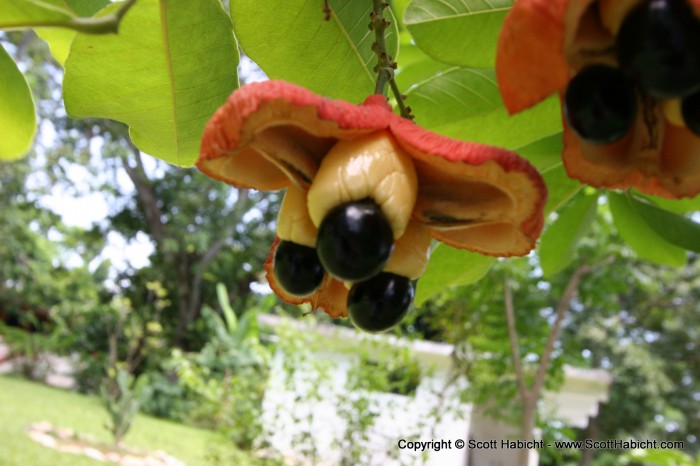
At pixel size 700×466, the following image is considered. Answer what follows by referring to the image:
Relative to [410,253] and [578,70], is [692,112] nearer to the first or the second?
[578,70]

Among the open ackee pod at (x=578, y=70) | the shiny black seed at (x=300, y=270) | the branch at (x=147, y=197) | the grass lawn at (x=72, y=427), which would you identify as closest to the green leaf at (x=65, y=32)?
the shiny black seed at (x=300, y=270)

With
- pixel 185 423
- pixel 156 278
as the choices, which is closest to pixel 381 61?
pixel 185 423

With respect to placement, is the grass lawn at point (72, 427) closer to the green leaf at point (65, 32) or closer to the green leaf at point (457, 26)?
the green leaf at point (65, 32)

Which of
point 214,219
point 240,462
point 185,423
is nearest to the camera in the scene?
point 240,462

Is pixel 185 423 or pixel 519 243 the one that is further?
pixel 185 423

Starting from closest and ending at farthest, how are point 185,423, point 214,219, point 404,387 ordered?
1. point 404,387
2. point 185,423
3. point 214,219

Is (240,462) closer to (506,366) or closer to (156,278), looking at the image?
(506,366)

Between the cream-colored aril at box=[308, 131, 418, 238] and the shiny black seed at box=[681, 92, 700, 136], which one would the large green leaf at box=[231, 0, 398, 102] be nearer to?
the cream-colored aril at box=[308, 131, 418, 238]
